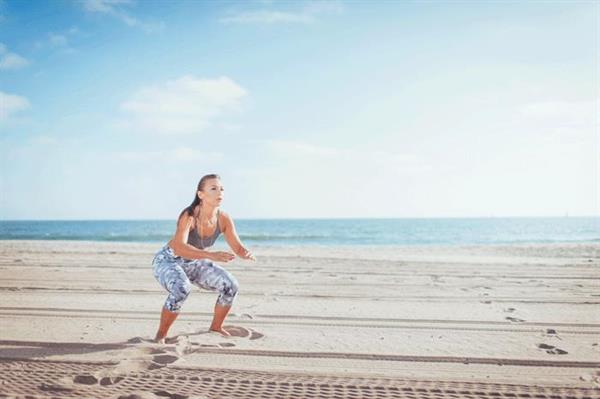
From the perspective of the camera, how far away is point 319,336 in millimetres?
4223

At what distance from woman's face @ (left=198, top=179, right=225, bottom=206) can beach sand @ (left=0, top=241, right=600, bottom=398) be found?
1345 millimetres

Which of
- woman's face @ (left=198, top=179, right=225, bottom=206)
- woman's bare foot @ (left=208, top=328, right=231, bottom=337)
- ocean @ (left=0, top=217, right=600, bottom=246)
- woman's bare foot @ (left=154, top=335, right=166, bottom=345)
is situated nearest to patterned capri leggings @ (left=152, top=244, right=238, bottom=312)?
woman's bare foot @ (left=208, top=328, right=231, bottom=337)

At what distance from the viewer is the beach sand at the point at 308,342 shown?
2846mm

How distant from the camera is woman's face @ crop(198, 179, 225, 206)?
12.8ft

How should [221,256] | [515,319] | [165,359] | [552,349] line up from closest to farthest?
[165,359] → [221,256] → [552,349] → [515,319]

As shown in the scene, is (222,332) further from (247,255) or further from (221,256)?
(221,256)

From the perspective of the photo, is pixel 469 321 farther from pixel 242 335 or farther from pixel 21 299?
pixel 21 299

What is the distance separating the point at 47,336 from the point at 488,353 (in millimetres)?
4297

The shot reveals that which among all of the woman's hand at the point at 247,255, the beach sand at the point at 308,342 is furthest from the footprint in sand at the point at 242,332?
the woman's hand at the point at 247,255

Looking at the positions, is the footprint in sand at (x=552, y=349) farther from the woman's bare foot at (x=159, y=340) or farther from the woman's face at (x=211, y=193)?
the woman's bare foot at (x=159, y=340)

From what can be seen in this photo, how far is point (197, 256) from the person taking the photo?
3.61 meters

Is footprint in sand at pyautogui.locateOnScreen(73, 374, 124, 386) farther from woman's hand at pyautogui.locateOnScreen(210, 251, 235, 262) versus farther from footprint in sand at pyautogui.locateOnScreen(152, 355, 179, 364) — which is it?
woman's hand at pyautogui.locateOnScreen(210, 251, 235, 262)

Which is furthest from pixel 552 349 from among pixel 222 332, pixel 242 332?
pixel 222 332

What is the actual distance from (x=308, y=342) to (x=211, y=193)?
1.74 metres
